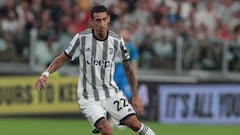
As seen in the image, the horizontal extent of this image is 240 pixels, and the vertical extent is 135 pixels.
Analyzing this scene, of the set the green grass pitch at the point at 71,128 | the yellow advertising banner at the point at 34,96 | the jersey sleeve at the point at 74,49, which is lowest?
the green grass pitch at the point at 71,128

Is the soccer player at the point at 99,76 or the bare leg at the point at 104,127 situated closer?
the bare leg at the point at 104,127

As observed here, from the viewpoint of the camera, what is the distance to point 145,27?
18.5m

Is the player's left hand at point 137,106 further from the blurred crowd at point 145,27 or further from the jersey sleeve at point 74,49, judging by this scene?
the blurred crowd at point 145,27

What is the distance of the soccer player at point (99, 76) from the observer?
978 centimetres

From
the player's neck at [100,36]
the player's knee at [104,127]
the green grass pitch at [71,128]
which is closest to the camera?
the player's knee at [104,127]

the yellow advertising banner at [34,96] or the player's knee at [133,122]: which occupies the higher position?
the player's knee at [133,122]

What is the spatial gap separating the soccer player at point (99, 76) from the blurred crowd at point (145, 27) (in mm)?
7658

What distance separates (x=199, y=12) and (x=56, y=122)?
478cm

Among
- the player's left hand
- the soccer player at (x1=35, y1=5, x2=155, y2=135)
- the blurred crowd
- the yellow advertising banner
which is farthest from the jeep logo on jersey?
the yellow advertising banner

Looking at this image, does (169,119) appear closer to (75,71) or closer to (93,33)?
(75,71)

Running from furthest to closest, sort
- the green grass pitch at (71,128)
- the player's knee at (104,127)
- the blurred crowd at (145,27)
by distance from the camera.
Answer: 1. the blurred crowd at (145,27)
2. the green grass pitch at (71,128)
3. the player's knee at (104,127)

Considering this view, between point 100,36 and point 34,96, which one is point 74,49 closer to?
point 100,36

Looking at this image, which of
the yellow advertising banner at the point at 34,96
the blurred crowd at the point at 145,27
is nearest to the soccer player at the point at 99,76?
the blurred crowd at the point at 145,27

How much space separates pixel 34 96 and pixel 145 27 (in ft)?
10.0
